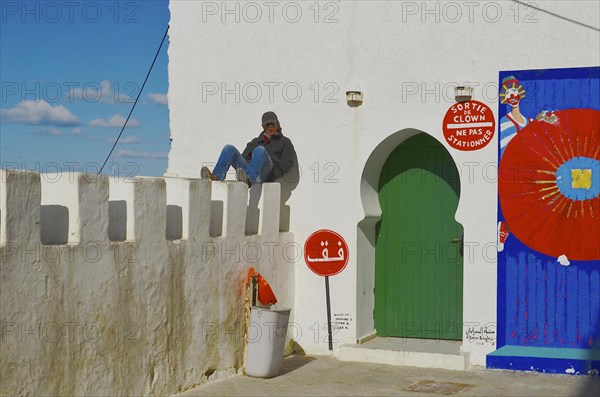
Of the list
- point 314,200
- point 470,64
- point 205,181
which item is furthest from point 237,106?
point 470,64

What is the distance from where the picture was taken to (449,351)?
1045 centimetres

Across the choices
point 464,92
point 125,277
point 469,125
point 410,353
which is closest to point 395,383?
point 410,353

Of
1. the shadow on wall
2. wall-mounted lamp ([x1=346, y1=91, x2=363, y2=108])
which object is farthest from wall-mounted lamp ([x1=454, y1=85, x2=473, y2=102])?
the shadow on wall

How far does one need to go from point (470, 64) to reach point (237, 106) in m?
3.22

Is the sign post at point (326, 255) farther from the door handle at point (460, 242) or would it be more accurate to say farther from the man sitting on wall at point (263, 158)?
the door handle at point (460, 242)

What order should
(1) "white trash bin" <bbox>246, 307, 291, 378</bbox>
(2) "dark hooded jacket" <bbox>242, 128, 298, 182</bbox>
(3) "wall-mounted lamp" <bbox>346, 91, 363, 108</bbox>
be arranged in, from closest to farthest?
(1) "white trash bin" <bbox>246, 307, 291, 378</bbox> < (3) "wall-mounted lamp" <bbox>346, 91, 363, 108</bbox> < (2) "dark hooded jacket" <bbox>242, 128, 298, 182</bbox>

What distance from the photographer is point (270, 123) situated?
11078 millimetres

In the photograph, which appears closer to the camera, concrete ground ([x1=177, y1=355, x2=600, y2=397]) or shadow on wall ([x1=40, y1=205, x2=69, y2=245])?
shadow on wall ([x1=40, y1=205, x2=69, y2=245])

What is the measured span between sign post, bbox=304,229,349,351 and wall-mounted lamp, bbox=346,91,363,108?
65.7 inches

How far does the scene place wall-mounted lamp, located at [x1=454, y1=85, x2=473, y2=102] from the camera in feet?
33.5

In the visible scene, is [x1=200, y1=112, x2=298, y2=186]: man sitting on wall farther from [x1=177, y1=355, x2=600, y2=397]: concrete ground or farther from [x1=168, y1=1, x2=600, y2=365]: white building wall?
[x1=177, y1=355, x2=600, y2=397]: concrete ground

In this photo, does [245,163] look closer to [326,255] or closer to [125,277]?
[326,255]

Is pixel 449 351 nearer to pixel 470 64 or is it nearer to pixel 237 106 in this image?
pixel 470 64

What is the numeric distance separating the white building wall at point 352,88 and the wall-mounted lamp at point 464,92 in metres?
0.11
